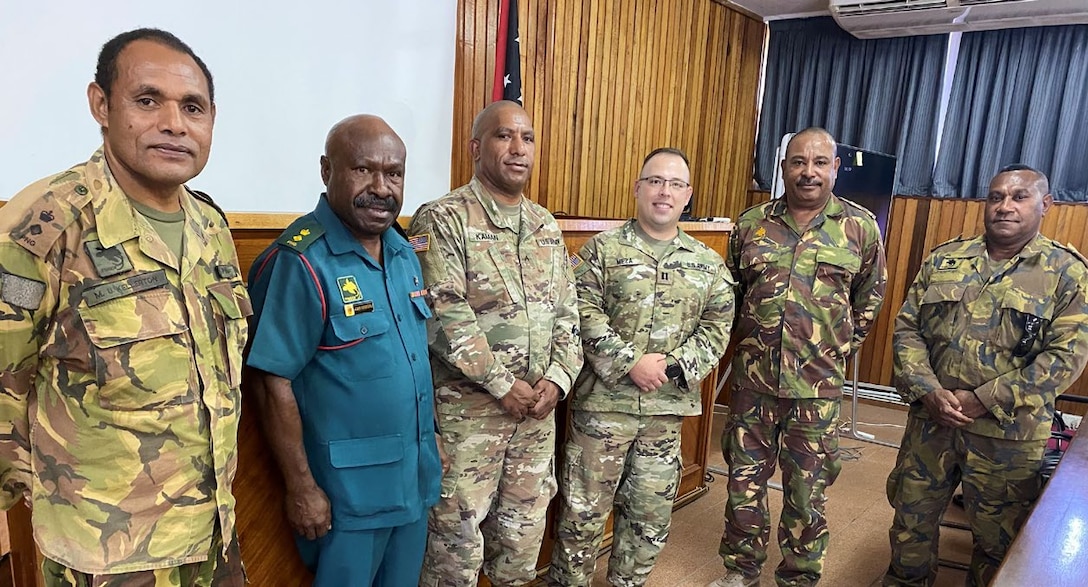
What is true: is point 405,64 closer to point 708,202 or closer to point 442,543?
point 442,543

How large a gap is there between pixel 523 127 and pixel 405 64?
1.73 m

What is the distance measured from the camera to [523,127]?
197 cm

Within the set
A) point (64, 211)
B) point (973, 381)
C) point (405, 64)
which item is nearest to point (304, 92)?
point (405, 64)

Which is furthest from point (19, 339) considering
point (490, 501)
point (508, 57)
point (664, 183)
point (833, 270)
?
point (508, 57)

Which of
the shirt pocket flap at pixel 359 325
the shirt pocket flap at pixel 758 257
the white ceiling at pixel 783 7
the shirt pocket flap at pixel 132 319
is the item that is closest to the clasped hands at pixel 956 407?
the shirt pocket flap at pixel 758 257

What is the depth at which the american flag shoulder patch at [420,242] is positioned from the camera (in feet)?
6.10

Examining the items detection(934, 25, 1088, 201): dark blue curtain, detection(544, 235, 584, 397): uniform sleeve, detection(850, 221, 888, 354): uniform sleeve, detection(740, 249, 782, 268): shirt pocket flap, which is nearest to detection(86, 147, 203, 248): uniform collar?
detection(544, 235, 584, 397): uniform sleeve

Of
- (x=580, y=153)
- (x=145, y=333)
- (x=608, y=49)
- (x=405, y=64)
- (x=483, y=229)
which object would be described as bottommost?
(x=145, y=333)

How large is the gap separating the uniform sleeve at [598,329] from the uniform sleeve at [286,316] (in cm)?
102

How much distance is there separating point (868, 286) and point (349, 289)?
2.00 m

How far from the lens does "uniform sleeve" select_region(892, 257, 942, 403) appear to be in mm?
2461

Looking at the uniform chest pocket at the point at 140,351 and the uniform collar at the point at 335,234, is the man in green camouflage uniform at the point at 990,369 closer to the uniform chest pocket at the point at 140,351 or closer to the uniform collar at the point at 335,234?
the uniform collar at the point at 335,234

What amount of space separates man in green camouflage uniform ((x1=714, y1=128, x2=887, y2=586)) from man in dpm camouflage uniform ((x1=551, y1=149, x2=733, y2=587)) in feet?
0.78

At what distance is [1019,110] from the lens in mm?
5062
